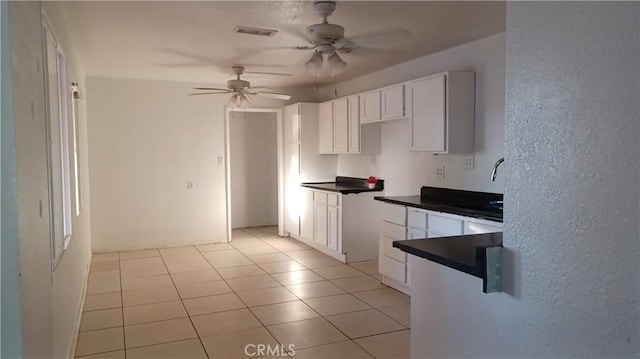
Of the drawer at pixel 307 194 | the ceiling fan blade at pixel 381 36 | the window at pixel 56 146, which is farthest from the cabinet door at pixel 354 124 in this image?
the window at pixel 56 146

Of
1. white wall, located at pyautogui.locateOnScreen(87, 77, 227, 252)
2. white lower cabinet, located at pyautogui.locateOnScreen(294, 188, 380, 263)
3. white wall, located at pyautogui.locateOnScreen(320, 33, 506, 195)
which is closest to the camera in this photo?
white wall, located at pyautogui.locateOnScreen(320, 33, 506, 195)

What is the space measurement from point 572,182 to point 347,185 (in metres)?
5.39

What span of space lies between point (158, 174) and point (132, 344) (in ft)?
11.6

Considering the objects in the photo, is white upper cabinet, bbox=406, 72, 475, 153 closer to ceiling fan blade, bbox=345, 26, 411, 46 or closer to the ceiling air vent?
ceiling fan blade, bbox=345, 26, 411, 46

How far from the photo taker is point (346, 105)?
5.89m

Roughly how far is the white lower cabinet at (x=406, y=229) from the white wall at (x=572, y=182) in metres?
2.40

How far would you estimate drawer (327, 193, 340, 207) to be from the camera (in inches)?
220

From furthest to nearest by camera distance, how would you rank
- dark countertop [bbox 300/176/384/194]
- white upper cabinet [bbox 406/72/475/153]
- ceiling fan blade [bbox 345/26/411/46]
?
1. dark countertop [bbox 300/176/384/194]
2. white upper cabinet [bbox 406/72/475/153]
3. ceiling fan blade [bbox 345/26/411/46]

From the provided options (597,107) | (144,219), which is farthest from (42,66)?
(144,219)

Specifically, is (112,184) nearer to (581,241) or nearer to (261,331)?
(261,331)

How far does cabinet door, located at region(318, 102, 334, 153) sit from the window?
3747 mm

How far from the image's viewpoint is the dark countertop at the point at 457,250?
1448 mm

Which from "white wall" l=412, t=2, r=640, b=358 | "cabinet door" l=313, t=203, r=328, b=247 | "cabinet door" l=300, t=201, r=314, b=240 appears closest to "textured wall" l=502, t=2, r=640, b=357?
"white wall" l=412, t=2, r=640, b=358

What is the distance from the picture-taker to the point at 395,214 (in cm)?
443
